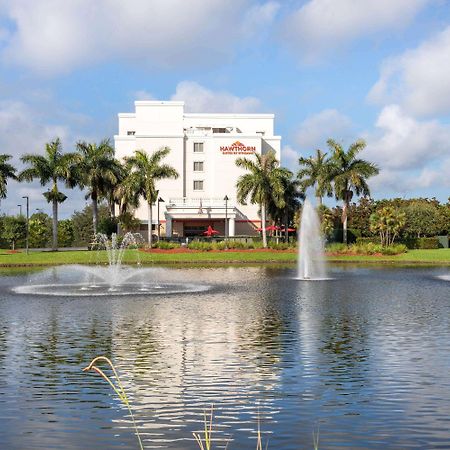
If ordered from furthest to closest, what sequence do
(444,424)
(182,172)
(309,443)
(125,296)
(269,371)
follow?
(182,172), (125,296), (269,371), (444,424), (309,443)

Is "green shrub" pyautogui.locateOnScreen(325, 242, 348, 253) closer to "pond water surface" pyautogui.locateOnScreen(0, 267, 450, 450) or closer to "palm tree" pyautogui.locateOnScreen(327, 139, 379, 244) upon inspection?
"palm tree" pyautogui.locateOnScreen(327, 139, 379, 244)

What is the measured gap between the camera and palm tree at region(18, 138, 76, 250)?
3081 inches

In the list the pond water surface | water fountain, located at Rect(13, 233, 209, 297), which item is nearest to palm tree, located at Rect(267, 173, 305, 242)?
water fountain, located at Rect(13, 233, 209, 297)

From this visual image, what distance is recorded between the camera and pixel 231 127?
118 m

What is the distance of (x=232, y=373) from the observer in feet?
47.8

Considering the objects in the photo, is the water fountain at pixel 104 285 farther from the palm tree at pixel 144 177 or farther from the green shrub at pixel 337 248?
the green shrub at pixel 337 248

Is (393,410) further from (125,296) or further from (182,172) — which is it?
(182,172)

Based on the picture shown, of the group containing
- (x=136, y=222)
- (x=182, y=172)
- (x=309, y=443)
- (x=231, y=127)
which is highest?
(x=231, y=127)

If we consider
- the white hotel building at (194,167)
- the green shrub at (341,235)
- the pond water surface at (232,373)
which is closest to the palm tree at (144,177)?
the white hotel building at (194,167)

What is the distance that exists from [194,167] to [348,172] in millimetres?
30481

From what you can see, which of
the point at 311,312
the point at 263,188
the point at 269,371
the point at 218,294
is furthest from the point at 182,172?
the point at 269,371

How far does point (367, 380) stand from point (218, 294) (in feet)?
63.3

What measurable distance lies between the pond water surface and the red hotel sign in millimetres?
77306

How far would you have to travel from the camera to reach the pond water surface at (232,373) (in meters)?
10.4
